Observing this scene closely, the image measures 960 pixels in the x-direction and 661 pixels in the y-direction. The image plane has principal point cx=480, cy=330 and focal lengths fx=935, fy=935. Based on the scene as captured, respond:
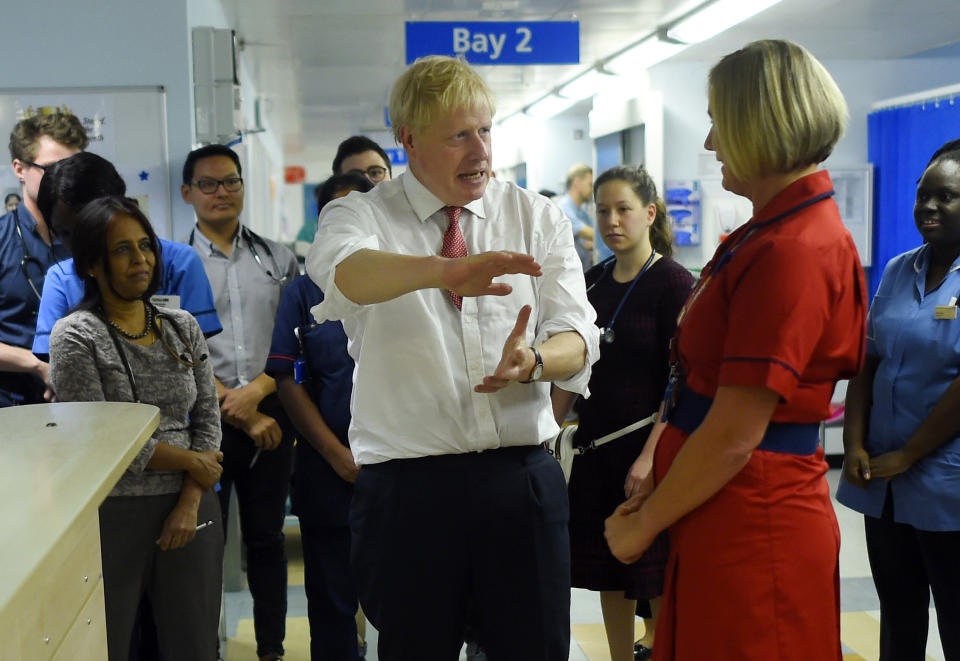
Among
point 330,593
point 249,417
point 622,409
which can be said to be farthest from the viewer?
point 249,417

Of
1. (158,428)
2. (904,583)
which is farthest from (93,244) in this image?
(904,583)

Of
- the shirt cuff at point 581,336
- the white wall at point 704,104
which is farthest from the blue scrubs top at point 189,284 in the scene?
the white wall at point 704,104

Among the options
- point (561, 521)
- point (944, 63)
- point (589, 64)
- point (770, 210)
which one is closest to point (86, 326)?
point (561, 521)

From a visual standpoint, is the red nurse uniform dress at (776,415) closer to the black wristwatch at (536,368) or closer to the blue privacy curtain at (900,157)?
the black wristwatch at (536,368)

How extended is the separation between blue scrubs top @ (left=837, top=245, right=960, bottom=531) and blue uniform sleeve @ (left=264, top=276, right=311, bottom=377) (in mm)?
1590

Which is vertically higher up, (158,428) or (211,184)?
(211,184)

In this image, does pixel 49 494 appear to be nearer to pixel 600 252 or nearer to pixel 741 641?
pixel 741 641

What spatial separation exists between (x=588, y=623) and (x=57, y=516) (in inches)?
109

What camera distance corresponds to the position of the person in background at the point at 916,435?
2.25 meters

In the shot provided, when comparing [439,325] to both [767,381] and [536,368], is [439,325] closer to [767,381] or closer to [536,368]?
[536,368]

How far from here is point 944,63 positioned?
7.45 metres

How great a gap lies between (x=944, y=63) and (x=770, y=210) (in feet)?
23.4

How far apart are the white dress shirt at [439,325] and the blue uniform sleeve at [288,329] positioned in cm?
106

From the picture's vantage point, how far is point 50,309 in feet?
8.02
